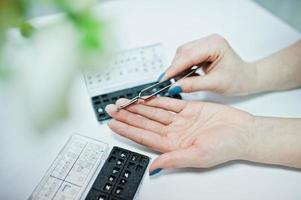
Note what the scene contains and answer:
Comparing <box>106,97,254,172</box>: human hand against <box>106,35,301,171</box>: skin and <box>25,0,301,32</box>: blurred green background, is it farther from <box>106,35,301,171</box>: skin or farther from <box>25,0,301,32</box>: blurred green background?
<box>25,0,301,32</box>: blurred green background

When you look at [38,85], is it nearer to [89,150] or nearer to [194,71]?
[89,150]

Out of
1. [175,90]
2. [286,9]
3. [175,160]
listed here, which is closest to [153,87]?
[175,90]

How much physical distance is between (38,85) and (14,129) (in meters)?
0.12

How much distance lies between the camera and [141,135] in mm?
555

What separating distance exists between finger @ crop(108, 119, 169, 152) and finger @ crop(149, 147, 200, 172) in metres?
0.04

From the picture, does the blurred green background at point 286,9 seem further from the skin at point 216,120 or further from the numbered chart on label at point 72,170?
the numbered chart on label at point 72,170

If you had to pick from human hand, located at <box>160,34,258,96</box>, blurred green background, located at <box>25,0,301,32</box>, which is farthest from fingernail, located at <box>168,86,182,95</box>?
blurred green background, located at <box>25,0,301,32</box>

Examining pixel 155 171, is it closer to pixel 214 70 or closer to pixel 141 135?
pixel 141 135

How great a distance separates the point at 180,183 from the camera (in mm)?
515

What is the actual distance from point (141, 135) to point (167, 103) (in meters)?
0.09

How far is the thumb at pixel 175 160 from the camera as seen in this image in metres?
0.50

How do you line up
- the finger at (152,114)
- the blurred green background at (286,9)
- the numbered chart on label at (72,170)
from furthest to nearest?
the blurred green background at (286,9) → the finger at (152,114) → the numbered chart on label at (72,170)

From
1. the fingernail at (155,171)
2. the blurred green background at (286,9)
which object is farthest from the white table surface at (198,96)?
the blurred green background at (286,9)

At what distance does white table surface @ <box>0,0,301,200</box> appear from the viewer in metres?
0.51
